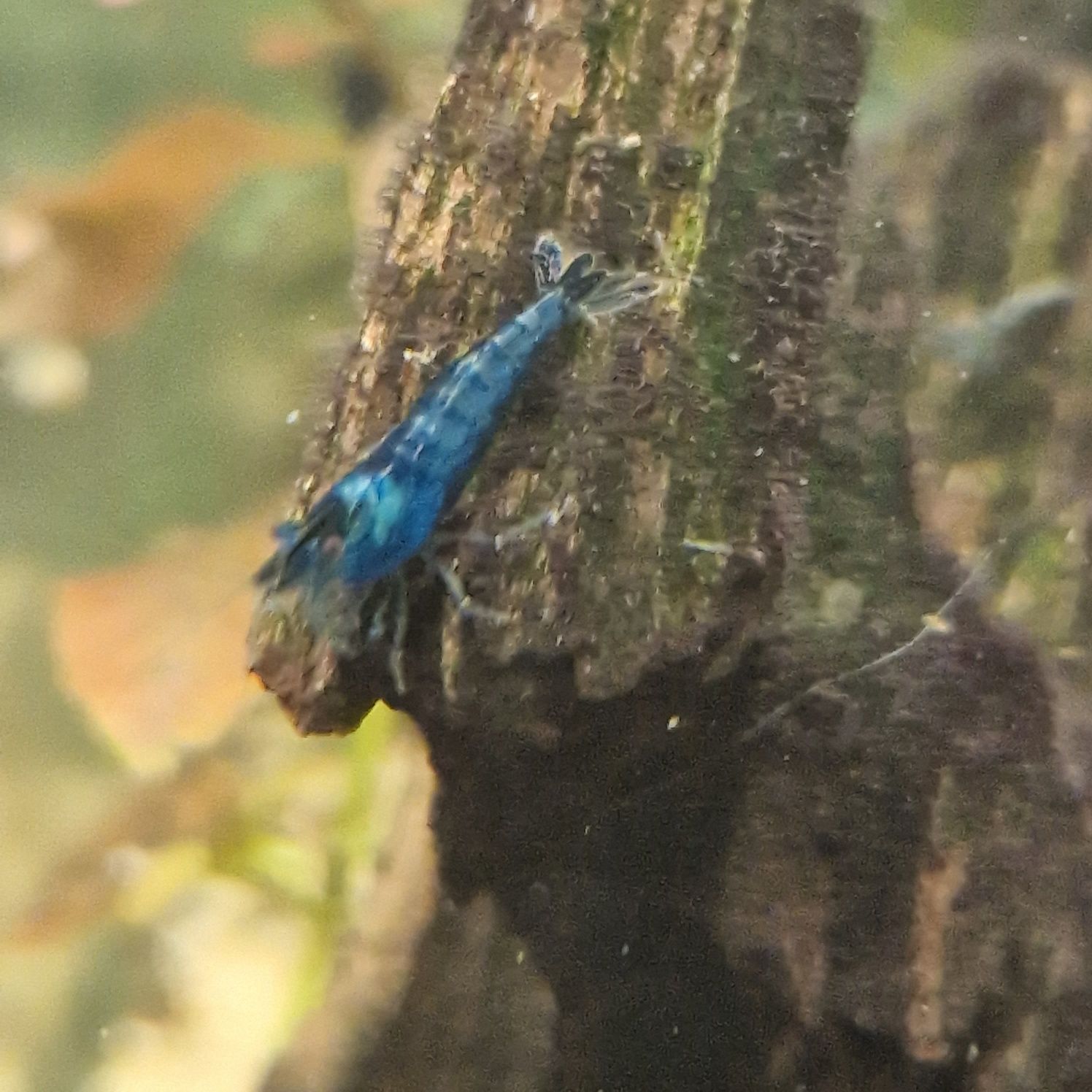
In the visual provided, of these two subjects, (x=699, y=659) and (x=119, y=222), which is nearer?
(x=699, y=659)

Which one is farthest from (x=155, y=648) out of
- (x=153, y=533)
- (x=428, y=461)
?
(x=428, y=461)

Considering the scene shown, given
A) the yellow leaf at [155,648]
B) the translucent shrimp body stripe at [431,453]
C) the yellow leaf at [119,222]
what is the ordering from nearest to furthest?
the translucent shrimp body stripe at [431,453] < the yellow leaf at [155,648] < the yellow leaf at [119,222]

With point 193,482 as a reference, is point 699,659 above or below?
below

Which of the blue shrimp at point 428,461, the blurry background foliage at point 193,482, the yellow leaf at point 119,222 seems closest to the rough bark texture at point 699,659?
the blue shrimp at point 428,461

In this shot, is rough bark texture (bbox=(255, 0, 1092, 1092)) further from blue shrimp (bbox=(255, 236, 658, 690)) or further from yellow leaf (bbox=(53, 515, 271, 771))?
yellow leaf (bbox=(53, 515, 271, 771))

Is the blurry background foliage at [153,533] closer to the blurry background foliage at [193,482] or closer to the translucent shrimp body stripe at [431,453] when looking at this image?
the blurry background foliage at [193,482]

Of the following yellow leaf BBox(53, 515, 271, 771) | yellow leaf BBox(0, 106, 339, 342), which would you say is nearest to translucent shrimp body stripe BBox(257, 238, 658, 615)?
yellow leaf BBox(53, 515, 271, 771)

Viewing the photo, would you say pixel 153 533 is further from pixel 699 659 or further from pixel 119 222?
pixel 699 659
